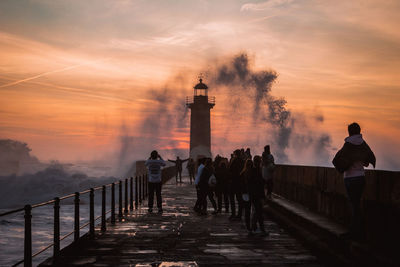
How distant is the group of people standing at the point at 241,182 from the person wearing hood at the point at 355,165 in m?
3.20

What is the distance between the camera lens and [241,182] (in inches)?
456

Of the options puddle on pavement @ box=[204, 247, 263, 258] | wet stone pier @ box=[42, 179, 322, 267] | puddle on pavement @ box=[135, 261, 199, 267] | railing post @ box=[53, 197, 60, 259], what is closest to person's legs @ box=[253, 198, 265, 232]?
wet stone pier @ box=[42, 179, 322, 267]

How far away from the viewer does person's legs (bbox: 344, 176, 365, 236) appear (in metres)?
7.64

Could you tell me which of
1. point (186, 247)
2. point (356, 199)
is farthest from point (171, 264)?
point (356, 199)

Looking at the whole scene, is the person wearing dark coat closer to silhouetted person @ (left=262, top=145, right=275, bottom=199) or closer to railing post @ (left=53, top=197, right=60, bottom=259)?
railing post @ (left=53, top=197, right=60, bottom=259)

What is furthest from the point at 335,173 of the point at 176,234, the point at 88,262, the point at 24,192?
the point at 24,192

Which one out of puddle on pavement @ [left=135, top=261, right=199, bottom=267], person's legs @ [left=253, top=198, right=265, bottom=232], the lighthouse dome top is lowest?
puddle on pavement @ [left=135, top=261, right=199, bottom=267]

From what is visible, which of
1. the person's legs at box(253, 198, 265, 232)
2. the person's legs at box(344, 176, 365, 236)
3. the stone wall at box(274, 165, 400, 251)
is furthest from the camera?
the person's legs at box(253, 198, 265, 232)

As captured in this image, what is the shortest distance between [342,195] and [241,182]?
2444 millimetres

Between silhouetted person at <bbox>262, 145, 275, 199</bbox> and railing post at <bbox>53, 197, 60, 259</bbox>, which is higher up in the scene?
silhouetted person at <bbox>262, 145, 275, 199</bbox>

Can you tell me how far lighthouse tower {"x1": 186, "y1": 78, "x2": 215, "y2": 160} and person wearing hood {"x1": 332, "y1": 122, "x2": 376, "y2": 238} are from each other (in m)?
49.1

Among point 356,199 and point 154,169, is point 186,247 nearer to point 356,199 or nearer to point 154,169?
point 356,199

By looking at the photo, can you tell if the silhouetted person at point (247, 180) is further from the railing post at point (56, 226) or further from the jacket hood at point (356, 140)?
the railing post at point (56, 226)

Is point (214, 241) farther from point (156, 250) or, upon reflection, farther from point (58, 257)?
point (58, 257)
